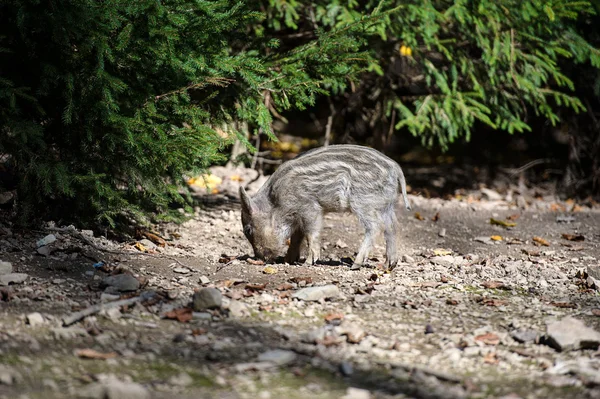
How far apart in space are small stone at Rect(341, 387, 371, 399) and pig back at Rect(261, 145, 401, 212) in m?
3.32

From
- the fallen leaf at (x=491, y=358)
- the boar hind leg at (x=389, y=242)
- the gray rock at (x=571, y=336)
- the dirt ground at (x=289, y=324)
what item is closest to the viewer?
the dirt ground at (x=289, y=324)

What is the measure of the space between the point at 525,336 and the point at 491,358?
0.45 metres

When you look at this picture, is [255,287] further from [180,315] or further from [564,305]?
[564,305]

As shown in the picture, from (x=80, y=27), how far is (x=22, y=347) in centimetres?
278

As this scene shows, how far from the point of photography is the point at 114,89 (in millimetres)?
5809

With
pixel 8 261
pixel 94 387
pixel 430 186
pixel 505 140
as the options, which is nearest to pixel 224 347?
pixel 94 387

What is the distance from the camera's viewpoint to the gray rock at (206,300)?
185 inches

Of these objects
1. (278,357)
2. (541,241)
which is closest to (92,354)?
(278,357)

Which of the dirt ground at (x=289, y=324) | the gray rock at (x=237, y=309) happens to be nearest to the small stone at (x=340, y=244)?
the dirt ground at (x=289, y=324)

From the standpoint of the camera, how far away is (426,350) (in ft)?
14.3

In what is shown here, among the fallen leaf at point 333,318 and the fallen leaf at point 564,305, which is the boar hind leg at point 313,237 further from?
the fallen leaf at point 564,305

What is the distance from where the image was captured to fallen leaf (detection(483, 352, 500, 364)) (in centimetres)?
416

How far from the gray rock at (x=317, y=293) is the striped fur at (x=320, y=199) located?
4.48 feet

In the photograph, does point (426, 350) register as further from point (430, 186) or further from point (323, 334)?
point (430, 186)
